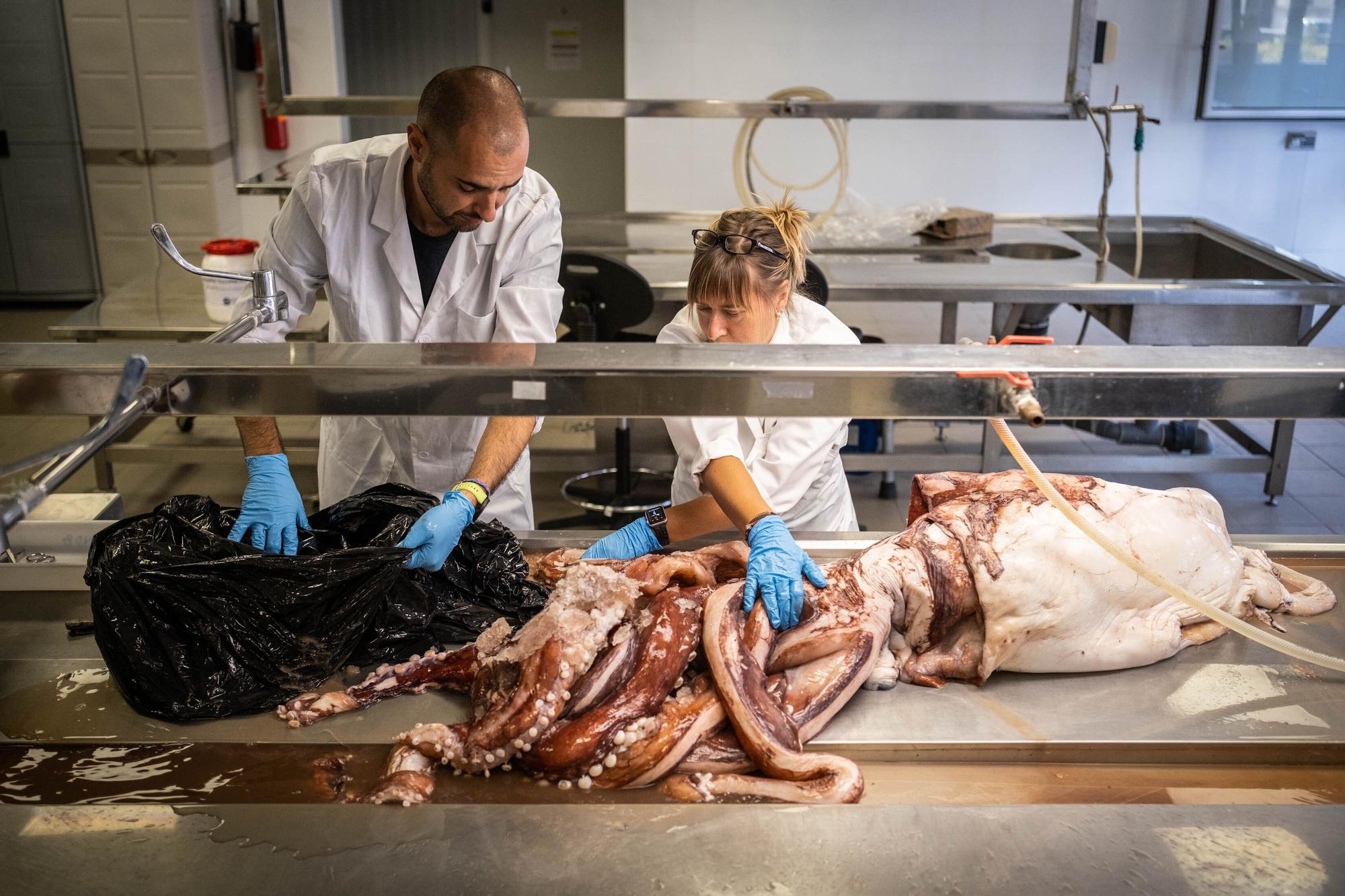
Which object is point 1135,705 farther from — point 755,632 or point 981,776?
point 755,632

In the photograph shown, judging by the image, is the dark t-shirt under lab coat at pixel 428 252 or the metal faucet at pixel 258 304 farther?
the dark t-shirt under lab coat at pixel 428 252

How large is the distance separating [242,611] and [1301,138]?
7.81 meters

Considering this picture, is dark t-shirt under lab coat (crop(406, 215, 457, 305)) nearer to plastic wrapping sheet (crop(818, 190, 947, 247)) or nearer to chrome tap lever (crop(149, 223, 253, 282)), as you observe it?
chrome tap lever (crop(149, 223, 253, 282))

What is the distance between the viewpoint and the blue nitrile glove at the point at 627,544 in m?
2.17

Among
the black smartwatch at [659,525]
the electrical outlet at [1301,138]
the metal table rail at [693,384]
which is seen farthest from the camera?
the electrical outlet at [1301,138]

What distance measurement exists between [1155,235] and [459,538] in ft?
13.6

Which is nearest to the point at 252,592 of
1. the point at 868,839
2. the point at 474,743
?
the point at 474,743

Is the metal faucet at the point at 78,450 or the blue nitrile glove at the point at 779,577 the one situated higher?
the metal faucet at the point at 78,450

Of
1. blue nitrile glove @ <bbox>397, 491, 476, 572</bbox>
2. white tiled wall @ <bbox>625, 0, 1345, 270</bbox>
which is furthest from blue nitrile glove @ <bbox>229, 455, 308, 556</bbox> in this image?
white tiled wall @ <bbox>625, 0, 1345, 270</bbox>

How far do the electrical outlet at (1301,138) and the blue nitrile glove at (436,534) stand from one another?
24.1 ft

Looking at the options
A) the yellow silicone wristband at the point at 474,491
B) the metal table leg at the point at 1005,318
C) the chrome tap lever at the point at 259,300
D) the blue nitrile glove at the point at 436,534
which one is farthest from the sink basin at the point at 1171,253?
the chrome tap lever at the point at 259,300

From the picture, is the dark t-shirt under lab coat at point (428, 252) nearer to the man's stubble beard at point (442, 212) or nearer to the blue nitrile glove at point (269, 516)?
the man's stubble beard at point (442, 212)

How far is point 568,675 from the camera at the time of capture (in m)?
1.70

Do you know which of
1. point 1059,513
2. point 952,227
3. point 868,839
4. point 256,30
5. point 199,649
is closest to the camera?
point 868,839
